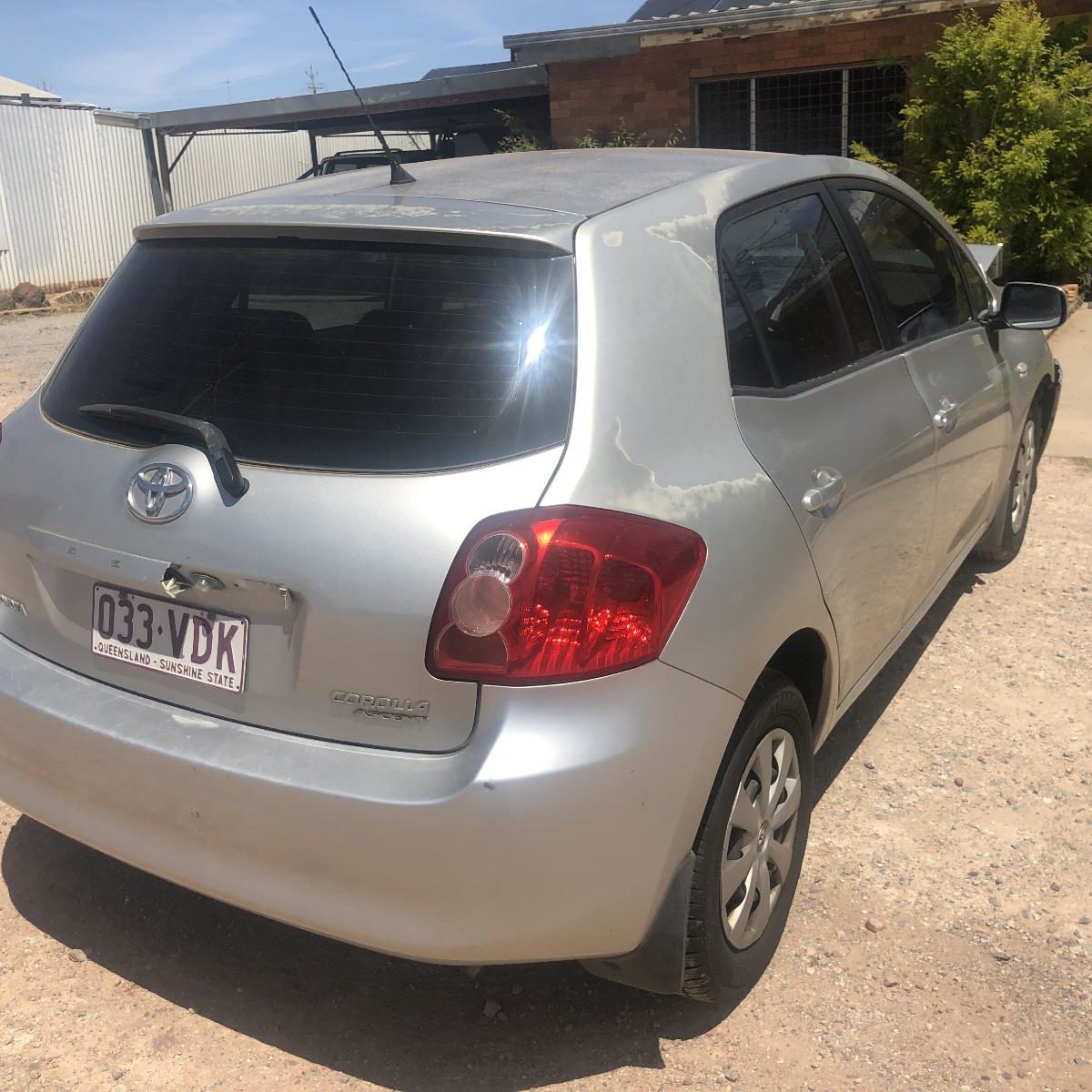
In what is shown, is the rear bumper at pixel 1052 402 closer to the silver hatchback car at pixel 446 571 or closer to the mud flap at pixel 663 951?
the silver hatchback car at pixel 446 571

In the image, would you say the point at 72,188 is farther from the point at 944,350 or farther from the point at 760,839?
the point at 760,839

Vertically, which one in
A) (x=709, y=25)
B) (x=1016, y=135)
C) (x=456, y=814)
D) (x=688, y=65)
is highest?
(x=709, y=25)

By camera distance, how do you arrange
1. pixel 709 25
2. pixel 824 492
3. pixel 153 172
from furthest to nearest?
pixel 153 172 < pixel 709 25 < pixel 824 492

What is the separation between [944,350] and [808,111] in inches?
416

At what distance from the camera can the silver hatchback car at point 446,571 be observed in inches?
77.2

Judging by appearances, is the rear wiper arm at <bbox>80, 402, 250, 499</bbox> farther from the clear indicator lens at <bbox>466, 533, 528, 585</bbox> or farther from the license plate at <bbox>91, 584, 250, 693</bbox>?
the clear indicator lens at <bbox>466, 533, 528, 585</bbox>

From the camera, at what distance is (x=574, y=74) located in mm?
14539

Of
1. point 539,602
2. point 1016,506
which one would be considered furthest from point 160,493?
point 1016,506

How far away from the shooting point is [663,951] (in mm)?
2168

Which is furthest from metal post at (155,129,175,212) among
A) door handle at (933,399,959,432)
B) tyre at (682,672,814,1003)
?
tyre at (682,672,814,1003)

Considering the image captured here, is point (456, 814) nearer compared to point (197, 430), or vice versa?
point (456, 814)

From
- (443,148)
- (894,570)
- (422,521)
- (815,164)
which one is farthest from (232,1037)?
(443,148)

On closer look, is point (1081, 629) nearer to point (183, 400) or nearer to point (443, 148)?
point (183, 400)

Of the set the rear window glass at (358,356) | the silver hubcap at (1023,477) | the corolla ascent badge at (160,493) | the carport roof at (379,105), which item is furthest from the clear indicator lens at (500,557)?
the carport roof at (379,105)
